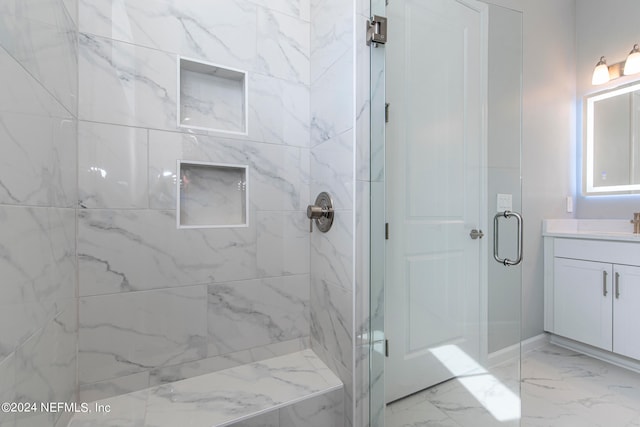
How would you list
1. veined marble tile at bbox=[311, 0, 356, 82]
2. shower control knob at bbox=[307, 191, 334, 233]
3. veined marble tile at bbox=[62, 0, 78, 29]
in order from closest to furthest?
veined marble tile at bbox=[62, 0, 78, 29] → veined marble tile at bbox=[311, 0, 356, 82] → shower control knob at bbox=[307, 191, 334, 233]

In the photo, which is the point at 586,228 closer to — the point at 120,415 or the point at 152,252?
Answer: the point at 152,252

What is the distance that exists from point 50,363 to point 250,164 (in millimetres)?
979

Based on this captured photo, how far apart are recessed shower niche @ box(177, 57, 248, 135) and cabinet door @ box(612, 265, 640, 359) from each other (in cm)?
242

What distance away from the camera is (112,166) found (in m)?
Result: 1.09

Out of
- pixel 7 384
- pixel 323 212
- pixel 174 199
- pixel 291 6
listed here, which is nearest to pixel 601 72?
pixel 291 6

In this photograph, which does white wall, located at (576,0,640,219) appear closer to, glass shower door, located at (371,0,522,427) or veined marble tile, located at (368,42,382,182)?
glass shower door, located at (371,0,522,427)

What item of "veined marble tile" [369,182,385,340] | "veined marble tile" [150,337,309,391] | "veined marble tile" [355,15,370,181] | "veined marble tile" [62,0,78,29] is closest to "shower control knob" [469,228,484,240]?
"veined marble tile" [369,182,385,340]

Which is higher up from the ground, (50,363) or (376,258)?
(376,258)

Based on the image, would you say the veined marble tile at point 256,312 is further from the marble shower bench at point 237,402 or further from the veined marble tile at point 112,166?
the veined marble tile at point 112,166

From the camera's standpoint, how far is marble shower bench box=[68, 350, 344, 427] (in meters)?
0.97

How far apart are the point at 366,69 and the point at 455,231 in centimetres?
85

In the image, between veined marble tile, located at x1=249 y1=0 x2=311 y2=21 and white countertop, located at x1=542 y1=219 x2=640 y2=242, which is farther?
white countertop, located at x1=542 y1=219 x2=640 y2=242

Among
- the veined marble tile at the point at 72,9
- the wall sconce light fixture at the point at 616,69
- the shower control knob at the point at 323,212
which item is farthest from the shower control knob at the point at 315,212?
the wall sconce light fixture at the point at 616,69

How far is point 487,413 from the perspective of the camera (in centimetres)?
128
